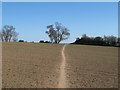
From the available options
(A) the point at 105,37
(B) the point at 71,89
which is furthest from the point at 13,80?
(A) the point at 105,37

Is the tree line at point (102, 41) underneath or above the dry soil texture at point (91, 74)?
above

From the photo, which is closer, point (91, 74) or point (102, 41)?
point (91, 74)

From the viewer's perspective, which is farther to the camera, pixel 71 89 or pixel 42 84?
pixel 42 84

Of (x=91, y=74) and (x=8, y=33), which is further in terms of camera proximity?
(x=8, y=33)

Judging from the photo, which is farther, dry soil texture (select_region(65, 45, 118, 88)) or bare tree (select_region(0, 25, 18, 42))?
bare tree (select_region(0, 25, 18, 42))

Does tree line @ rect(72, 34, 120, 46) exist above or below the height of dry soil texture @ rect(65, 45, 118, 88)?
above

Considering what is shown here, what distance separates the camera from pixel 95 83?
27.0 feet

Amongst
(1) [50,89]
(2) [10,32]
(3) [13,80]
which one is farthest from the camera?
(2) [10,32]

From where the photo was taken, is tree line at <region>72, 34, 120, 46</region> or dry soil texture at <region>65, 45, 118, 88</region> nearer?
dry soil texture at <region>65, 45, 118, 88</region>

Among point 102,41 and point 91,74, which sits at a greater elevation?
point 102,41

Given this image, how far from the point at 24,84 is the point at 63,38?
90233 millimetres

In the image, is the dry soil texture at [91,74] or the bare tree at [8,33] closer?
the dry soil texture at [91,74]

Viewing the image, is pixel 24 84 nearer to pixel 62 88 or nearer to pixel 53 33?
pixel 62 88

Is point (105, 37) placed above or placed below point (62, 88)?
above
